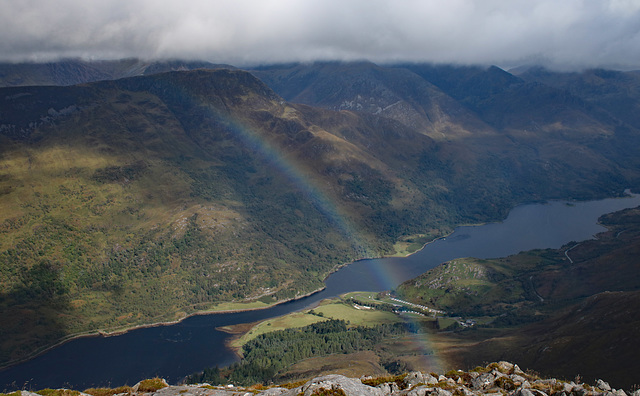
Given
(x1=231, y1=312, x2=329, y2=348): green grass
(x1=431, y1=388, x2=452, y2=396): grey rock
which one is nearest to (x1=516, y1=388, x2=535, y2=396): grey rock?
(x1=431, y1=388, x2=452, y2=396): grey rock

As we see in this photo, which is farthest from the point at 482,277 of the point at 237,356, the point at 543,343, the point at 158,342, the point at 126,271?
the point at 126,271

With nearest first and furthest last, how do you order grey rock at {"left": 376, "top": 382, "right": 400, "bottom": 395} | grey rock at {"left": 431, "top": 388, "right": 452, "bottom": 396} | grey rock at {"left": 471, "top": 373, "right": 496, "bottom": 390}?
grey rock at {"left": 431, "top": 388, "right": 452, "bottom": 396}
grey rock at {"left": 376, "top": 382, "right": 400, "bottom": 395}
grey rock at {"left": 471, "top": 373, "right": 496, "bottom": 390}

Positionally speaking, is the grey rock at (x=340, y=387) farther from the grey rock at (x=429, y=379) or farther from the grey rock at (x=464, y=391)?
the grey rock at (x=464, y=391)

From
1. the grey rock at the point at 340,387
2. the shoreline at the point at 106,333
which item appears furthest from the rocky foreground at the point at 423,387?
the shoreline at the point at 106,333

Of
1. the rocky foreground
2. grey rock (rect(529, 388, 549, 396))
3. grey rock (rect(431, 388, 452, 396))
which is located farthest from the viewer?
the rocky foreground

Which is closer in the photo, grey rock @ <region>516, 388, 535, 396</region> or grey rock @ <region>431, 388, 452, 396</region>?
grey rock @ <region>516, 388, 535, 396</region>

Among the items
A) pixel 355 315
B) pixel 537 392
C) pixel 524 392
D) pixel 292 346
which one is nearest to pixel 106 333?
pixel 292 346

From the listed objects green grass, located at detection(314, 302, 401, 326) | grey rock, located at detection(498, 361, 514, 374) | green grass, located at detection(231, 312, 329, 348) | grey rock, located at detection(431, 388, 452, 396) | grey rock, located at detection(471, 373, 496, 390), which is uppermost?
grey rock, located at detection(431, 388, 452, 396)

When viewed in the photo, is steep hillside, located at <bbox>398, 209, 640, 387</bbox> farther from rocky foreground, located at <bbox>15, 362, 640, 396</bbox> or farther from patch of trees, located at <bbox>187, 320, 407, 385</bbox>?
rocky foreground, located at <bbox>15, 362, 640, 396</bbox>

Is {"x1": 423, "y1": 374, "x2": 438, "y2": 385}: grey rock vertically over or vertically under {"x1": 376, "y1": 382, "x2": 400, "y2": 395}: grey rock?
under
